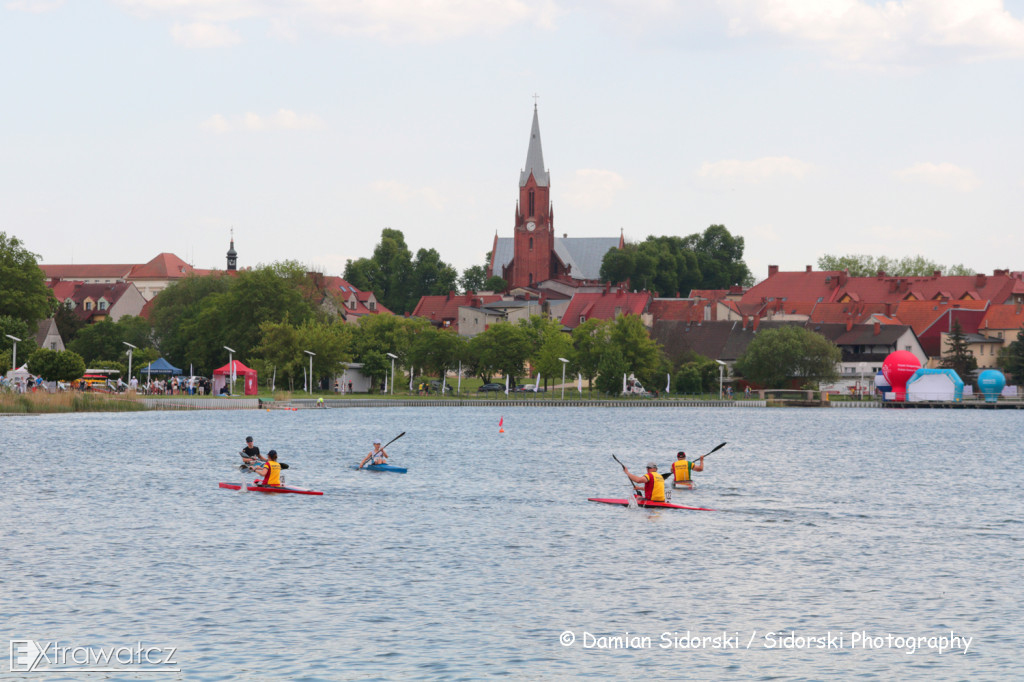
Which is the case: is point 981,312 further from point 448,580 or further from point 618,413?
point 448,580

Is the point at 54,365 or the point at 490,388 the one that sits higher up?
the point at 54,365

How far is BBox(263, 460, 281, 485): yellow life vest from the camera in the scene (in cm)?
4372

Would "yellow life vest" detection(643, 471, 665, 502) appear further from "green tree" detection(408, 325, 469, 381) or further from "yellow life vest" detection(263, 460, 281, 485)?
"green tree" detection(408, 325, 469, 381)

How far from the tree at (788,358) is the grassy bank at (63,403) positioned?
72.5 metres

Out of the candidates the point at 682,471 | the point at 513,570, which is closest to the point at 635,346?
the point at 682,471

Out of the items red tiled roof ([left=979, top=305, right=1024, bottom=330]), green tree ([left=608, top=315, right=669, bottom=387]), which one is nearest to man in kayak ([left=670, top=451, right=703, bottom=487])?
green tree ([left=608, top=315, right=669, bottom=387])

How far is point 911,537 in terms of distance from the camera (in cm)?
3612

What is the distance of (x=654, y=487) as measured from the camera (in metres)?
40.2

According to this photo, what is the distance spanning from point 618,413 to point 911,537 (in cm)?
9252

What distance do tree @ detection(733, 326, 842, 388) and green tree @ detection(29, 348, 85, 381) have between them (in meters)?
76.3

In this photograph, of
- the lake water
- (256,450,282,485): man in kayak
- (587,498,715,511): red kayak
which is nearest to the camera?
the lake water

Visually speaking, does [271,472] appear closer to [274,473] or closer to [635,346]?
[274,473]

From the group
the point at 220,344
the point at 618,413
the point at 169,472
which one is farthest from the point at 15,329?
the point at 169,472

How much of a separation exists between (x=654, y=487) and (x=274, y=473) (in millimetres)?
13723
